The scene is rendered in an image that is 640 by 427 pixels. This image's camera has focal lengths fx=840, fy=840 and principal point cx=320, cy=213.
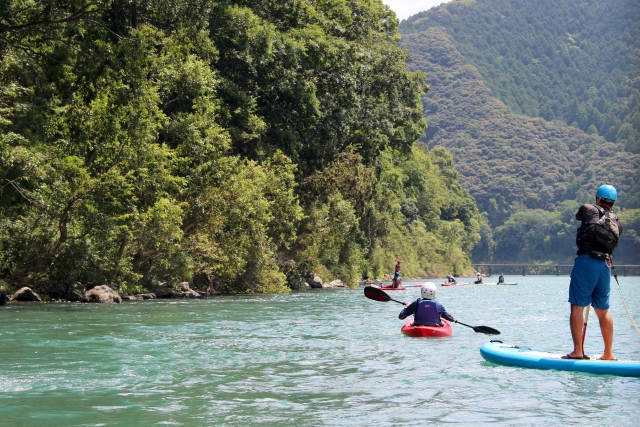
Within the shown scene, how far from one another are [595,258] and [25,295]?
59.9ft

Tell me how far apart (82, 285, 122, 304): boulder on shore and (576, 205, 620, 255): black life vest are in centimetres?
1735

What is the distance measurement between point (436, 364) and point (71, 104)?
1480cm

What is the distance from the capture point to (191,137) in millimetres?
29297

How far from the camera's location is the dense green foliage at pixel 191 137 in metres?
20.4

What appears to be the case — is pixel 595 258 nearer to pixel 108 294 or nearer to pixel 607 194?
pixel 607 194

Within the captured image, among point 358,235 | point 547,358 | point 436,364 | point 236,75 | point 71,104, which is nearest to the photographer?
point 547,358

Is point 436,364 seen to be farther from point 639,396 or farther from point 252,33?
point 252,33

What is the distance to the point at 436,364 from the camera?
1217 cm

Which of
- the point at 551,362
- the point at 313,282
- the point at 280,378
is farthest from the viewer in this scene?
the point at 313,282

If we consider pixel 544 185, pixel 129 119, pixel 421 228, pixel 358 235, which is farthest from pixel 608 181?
pixel 129 119

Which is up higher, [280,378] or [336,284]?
[336,284]

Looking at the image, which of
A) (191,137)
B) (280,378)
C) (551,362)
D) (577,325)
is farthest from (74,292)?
(577,325)

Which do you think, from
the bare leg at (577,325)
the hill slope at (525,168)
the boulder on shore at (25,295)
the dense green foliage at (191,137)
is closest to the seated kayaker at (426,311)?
the bare leg at (577,325)

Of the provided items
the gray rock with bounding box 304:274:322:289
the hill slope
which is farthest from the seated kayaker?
the hill slope
